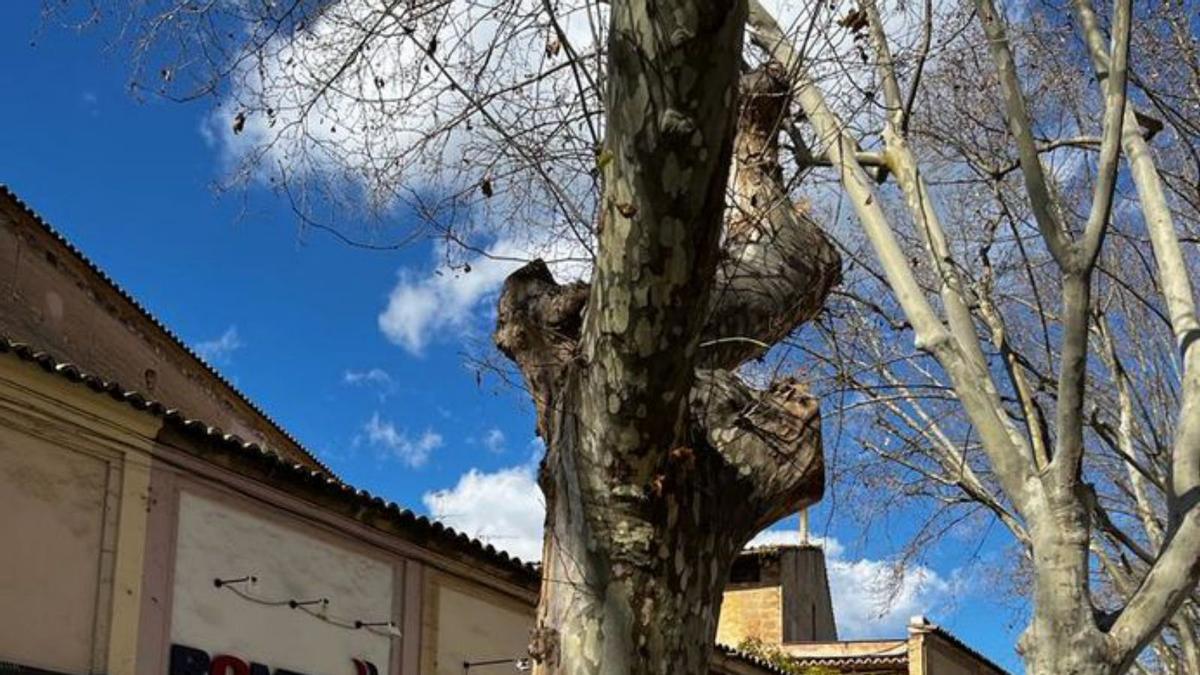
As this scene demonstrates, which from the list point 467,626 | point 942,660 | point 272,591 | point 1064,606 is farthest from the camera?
point 942,660

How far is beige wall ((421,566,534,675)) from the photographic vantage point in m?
13.2

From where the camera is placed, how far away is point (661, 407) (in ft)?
12.7

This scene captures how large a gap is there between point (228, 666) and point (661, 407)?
304 inches

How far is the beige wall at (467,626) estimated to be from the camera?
13.2m

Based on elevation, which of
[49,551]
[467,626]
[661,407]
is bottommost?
[661,407]

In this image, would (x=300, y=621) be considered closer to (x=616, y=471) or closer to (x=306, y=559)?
(x=306, y=559)

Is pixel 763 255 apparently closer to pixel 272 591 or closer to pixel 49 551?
pixel 49 551

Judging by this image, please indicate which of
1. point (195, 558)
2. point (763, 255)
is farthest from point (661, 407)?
point (195, 558)

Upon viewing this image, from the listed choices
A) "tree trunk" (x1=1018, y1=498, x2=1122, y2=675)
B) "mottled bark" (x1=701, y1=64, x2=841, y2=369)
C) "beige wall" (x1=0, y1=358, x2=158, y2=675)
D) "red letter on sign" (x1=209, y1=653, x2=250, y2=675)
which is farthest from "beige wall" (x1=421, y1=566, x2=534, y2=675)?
"mottled bark" (x1=701, y1=64, x2=841, y2=369)

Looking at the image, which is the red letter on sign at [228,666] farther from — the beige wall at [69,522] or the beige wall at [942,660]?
the beige wall at [942,660]

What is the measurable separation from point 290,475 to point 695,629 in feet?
25.1

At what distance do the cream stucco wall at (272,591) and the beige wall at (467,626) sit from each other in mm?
561

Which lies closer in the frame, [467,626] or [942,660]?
[467,626]

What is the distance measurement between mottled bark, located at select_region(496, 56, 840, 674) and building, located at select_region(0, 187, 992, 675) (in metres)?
5.34
